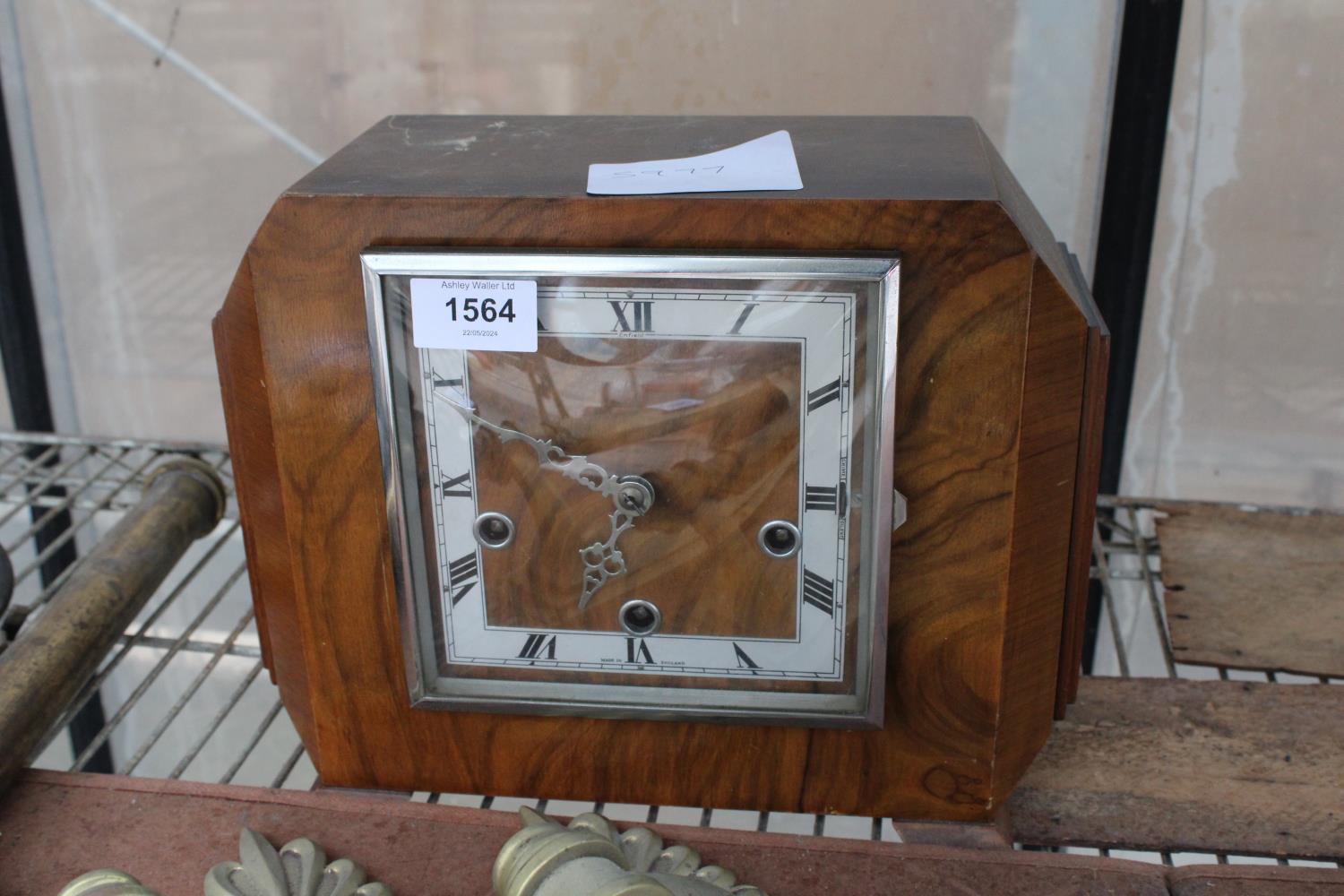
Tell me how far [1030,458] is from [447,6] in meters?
0.86

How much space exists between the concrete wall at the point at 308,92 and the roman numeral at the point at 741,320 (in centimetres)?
62

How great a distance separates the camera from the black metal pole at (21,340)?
4.86 ft

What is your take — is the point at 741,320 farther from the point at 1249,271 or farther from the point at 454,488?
the point at 1249,271

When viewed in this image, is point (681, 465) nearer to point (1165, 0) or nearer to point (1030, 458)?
point (1030, 458)

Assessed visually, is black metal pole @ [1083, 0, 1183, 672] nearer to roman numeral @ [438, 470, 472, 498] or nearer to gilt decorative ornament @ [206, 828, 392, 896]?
roman numeral @ [438, 470, 472, 498]

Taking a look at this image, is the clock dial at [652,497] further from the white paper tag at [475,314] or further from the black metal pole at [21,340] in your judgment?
the black metal pole at [21,340]

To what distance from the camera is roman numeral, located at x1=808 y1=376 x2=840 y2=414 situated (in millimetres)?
736

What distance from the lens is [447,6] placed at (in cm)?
131

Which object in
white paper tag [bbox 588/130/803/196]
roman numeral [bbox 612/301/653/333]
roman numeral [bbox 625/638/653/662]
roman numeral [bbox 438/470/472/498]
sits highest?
white paper tag [bbox 588/130/803/196]

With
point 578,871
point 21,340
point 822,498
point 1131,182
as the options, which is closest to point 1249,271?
point 1131,182

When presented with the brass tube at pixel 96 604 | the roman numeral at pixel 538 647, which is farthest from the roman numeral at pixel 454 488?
the brass tube at pixel 96 604

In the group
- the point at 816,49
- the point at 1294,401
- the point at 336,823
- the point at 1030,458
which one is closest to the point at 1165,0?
the point at 816,49

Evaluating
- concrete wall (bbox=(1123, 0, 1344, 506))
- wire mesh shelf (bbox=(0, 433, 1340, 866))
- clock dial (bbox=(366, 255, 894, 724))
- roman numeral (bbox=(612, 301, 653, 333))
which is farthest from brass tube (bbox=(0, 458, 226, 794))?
concrete wall (bbox=(1123, 0, 1344, 506))

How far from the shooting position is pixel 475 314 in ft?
2.42
